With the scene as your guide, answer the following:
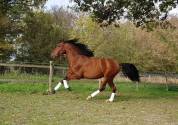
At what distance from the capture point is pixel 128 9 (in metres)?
21.3

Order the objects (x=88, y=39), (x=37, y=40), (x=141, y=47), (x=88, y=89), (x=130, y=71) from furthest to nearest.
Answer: (x=37, y=40), (x=88, y=39), (x=141, y=47), (x=88, y=89), (x=130, y=71)

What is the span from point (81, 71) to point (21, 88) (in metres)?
5.68

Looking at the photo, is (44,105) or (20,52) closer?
(44,105)

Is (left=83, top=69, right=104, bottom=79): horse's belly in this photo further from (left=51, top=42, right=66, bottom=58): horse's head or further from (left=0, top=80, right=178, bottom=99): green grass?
(left=0, top=80, right=178, bottom=99): green grass

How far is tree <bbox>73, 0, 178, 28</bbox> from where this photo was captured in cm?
2064

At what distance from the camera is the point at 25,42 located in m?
55.1

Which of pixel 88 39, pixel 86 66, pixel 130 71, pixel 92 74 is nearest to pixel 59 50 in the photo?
pixel 86 66

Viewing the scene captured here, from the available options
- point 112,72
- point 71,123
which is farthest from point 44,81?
point 71,123

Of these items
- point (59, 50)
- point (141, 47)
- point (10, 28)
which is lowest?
point (59, 50)

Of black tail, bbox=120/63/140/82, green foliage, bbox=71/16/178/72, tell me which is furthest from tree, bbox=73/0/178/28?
green foliage, bbox=71/16/178/72

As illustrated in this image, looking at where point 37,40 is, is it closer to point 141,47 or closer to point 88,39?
point 88,39

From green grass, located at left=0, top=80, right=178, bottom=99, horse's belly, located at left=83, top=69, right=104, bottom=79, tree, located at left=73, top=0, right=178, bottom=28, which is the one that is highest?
tree, located at left=73, top=0, right=178, bottom=28

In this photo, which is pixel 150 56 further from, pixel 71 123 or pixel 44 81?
pixel 71 123

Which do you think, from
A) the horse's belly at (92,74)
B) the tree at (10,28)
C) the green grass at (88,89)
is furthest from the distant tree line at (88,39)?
the horse's belly at (92,74)
